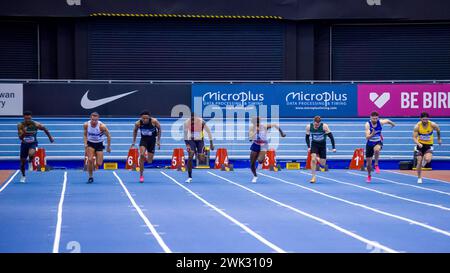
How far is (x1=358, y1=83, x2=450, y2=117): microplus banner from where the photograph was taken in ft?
98.2

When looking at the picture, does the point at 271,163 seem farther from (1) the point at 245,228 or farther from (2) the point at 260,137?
(1) the point at 245,228

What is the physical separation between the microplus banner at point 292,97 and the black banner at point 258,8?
376 cm

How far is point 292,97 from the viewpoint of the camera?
30156mm

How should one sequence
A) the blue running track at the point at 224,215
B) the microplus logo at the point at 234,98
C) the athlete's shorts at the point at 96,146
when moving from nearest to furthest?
the blue running track at the point at 224,215, the athlete's shorts at the point at 96,146, the microplus logo at the point at 234,98

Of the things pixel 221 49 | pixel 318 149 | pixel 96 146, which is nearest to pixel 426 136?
pixel 318 149

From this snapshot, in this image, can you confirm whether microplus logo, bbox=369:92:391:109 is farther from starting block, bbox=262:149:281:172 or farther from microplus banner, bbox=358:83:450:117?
starting block, bbox=262:149:281:172

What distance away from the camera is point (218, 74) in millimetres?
33469

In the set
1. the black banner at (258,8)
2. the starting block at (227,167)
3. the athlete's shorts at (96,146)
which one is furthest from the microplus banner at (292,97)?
the athlete's shorts at (96,146)

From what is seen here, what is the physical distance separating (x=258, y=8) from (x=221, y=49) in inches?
86.1

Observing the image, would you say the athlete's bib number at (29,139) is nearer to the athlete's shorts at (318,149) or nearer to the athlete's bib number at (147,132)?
the athlete's bib number at (147,132)

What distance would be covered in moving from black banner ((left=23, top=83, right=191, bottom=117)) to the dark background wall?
3355mm

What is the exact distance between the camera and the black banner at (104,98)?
29.0 metres

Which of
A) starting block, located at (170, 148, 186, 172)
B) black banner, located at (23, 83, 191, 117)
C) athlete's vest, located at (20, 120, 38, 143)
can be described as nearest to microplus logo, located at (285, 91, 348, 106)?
black banner, located at (23, 83, 191, 117)
